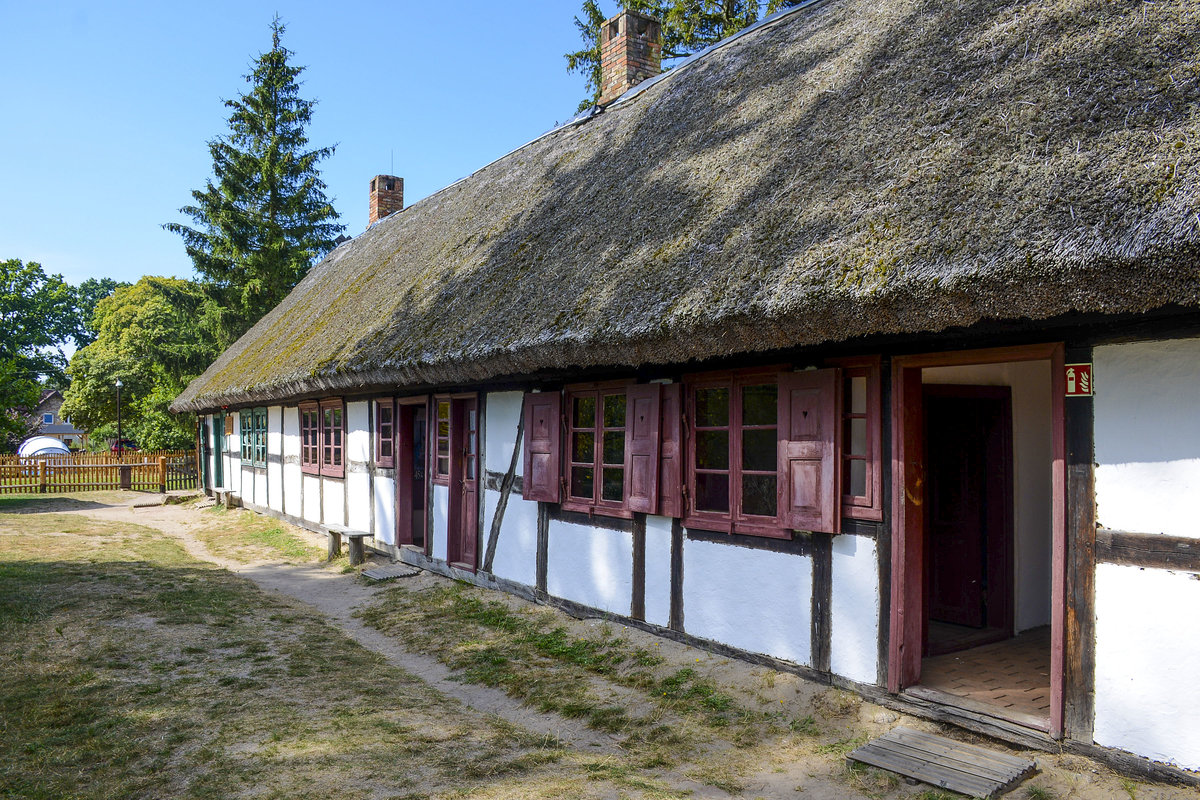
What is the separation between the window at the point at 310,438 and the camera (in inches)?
485

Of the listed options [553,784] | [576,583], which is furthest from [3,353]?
[553,784]

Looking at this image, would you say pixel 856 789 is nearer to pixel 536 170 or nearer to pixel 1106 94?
pixel 1106 94

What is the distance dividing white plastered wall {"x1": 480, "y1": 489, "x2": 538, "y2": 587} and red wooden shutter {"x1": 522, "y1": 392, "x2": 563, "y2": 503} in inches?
10.8

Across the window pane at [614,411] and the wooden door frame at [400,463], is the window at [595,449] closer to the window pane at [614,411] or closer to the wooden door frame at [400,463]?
the window pane at [614,411]

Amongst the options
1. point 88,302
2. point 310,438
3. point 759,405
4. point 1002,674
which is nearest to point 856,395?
point 759,405

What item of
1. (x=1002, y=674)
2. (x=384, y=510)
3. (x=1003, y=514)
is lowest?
(x=1002, y=674)

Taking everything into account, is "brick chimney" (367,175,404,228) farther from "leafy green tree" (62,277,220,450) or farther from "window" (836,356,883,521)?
"window" (836,356,883,521)

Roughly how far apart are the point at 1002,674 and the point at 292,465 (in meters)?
11.3

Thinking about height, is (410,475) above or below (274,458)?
above

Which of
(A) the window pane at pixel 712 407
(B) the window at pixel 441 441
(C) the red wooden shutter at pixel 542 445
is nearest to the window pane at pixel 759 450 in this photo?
(A) the window pane at pixel 712 407

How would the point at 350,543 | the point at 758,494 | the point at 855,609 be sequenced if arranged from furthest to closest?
the point at 350,543, the point at 758,494, the point at 855,609

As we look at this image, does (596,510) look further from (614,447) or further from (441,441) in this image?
(441,441)

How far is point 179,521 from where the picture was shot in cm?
1573

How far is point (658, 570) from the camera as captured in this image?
19.9ft
